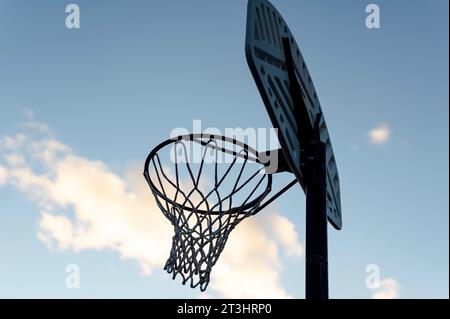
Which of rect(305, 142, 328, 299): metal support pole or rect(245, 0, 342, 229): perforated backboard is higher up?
rect(245, 0, 342, 229): perforated backboard

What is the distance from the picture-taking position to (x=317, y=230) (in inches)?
175

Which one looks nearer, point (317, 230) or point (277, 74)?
point (317, 230)

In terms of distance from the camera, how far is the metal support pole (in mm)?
4266

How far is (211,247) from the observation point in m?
5.12

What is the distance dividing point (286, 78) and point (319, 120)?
46cm

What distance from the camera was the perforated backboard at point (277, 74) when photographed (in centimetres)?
430

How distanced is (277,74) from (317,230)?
1.16m

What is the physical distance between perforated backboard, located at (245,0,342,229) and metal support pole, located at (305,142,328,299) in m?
0.12

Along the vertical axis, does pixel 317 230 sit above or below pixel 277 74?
below
